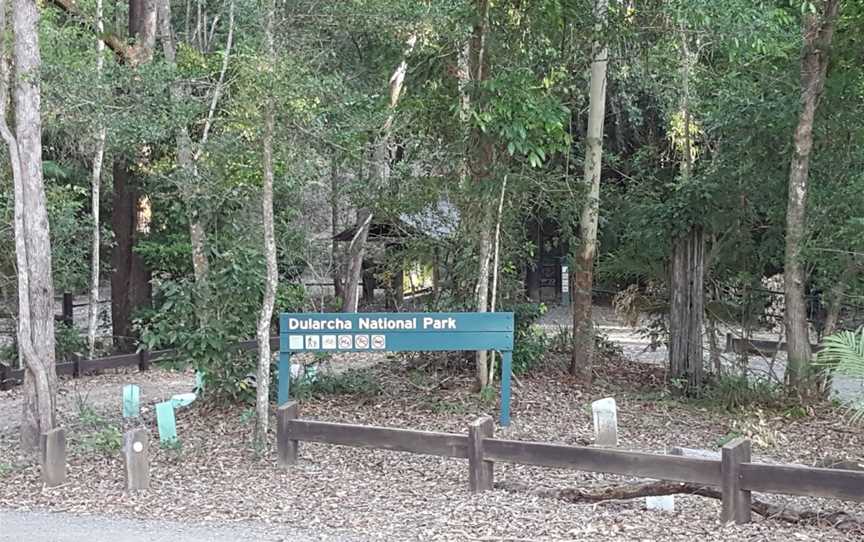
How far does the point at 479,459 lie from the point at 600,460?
0.93 metres

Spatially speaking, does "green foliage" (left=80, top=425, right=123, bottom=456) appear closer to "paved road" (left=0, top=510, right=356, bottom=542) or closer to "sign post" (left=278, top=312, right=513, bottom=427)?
"sign post" (left=278, top=312, right=513, bottom=427)

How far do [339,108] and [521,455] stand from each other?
13.1 ft

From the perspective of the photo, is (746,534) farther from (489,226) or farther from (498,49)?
(498,49)

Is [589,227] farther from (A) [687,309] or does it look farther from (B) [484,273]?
(B) [484,273]

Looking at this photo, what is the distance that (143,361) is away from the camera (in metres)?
14.5

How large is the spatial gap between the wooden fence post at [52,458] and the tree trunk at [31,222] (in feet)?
3.65

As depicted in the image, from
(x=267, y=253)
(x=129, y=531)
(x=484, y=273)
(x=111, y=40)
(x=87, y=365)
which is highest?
(x=111, y=40)

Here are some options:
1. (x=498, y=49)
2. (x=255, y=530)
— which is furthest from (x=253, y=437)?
(x=498, y=49)

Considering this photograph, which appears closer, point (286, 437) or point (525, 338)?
point (286, 437)

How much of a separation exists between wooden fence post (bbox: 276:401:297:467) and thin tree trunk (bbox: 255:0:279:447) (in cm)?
62

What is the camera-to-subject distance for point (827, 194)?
31.4 feet

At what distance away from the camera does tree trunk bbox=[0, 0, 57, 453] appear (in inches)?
318

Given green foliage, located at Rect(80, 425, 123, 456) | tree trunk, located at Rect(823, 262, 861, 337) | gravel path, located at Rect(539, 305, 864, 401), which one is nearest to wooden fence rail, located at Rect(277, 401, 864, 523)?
green foliage, located at Rect(80, 425, 123, 456)

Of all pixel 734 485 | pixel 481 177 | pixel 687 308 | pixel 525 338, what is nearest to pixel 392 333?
pixel 481 177
